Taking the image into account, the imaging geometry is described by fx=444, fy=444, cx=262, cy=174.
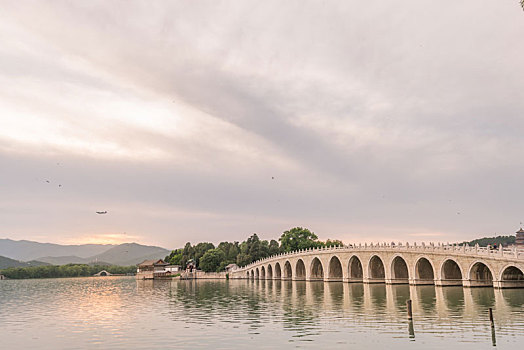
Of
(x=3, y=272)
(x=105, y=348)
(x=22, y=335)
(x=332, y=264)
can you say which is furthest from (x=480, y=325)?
(x=3, y=272)

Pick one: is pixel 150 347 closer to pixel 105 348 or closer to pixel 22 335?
pixel 105 348

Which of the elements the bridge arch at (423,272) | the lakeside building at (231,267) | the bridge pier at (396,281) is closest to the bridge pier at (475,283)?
the bridge arch at (423,272)

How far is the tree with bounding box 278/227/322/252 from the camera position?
369 feet

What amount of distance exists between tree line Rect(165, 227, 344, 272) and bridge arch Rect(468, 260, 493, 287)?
66.3 metres

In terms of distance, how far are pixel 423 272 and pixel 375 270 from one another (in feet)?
37.7

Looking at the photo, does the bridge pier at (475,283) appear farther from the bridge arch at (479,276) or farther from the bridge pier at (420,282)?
the bridge pier at (420,282)

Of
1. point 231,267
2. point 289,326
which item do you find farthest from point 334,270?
point 231,267

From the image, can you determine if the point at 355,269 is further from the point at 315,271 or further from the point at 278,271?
the point at 278,271

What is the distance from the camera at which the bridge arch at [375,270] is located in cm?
6450

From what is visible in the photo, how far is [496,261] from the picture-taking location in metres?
41.7

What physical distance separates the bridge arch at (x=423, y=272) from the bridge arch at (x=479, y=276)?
8041mm

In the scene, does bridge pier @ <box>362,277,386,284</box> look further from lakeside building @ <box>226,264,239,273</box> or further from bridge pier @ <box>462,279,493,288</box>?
lakeside building @ <box>226,264,239,273</box>

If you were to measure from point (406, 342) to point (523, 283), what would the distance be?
30.0 m

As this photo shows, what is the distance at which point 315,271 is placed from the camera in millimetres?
85000
